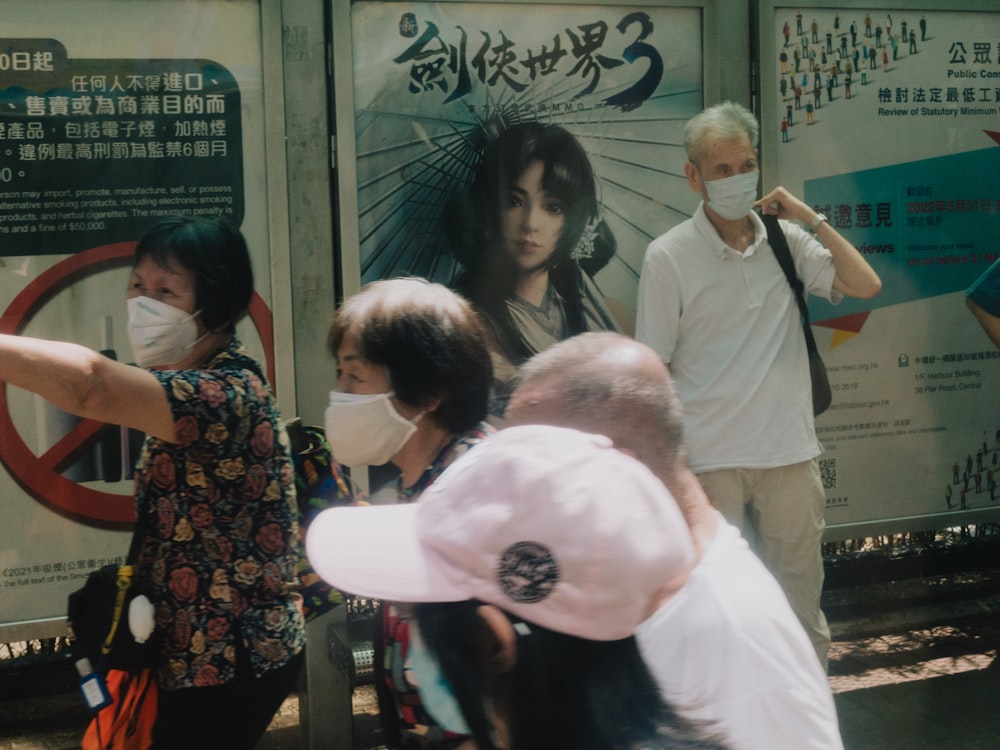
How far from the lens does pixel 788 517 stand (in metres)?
4.43

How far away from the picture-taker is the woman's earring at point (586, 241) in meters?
4.76

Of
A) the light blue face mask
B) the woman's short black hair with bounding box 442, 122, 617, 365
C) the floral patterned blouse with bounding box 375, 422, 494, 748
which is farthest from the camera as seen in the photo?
the woman's short black hair with bounding box 442, 122, 617, 365

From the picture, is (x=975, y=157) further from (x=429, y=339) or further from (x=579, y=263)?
(x=429, y=339)

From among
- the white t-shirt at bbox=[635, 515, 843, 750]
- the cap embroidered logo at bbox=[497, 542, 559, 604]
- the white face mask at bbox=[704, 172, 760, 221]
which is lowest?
the white t-shirt at bbox=[635, 515, 843, 750]

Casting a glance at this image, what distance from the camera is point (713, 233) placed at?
4328 millimetres

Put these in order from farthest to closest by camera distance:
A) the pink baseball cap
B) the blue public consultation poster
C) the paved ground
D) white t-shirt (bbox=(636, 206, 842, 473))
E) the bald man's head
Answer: the blue public consultation poster < the paved ground < white t-shirt (bbox=(636, 206, 842, 473)) < the bald man's head < the pink baseball cap

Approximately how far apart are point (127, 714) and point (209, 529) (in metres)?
0.42

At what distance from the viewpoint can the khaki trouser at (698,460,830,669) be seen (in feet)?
14.2

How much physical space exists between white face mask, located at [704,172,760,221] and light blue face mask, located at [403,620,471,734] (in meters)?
3.02

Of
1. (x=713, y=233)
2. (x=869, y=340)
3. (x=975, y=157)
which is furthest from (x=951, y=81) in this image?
(x=713, y=233)

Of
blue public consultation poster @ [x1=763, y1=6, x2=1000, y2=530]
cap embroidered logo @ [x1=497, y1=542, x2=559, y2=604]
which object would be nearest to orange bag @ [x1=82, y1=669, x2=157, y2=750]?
cap embroidered logo @ [x1=497, y1=542, x2=559, y2=604]

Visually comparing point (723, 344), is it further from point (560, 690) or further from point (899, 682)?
point (560, 690)

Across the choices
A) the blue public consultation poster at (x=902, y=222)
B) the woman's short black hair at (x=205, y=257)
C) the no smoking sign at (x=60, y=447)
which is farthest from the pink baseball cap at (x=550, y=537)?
the blue public consultation poster at (x=902, y=222)

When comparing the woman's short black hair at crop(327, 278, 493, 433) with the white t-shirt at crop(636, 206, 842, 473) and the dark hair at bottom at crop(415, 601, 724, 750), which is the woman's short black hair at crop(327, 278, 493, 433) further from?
the white t-shirt at crop(636, 206, 842, 473)
